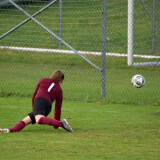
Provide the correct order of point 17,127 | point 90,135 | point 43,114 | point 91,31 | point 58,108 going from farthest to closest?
point 91,31 < point 58,108 < point 43,114 < point 17,127 < point 90,135

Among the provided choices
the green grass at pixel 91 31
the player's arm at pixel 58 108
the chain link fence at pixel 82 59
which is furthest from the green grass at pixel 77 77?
the player's arm at pixel 58 108

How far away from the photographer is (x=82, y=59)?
57.7ft

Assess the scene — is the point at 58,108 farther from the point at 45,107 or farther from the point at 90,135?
the point at 90,135

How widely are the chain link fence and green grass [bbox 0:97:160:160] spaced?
1151 millimetres

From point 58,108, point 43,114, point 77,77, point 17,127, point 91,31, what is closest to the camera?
point 17,127

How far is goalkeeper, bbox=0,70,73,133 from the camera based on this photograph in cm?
790

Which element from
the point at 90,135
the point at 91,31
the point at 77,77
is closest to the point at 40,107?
the point at 90,135

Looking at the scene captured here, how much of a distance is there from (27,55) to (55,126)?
10108 mm

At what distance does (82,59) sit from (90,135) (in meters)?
9.92

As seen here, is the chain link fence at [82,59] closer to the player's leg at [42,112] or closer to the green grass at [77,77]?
the green grass at [77,77]

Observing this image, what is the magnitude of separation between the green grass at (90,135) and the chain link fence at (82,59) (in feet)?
3.78

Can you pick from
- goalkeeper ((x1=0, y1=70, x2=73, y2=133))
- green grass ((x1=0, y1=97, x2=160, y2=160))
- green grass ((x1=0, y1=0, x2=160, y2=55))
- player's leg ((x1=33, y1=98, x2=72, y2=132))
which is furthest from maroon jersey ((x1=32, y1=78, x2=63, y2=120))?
green grass ((x1=0, y1=0, x2=160, y2=55))

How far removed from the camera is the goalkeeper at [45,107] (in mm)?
7898

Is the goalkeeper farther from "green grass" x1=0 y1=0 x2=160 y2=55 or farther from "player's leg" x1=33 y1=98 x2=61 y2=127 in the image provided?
"green grass" x1=0 y1=0 x2=160 y2=55
